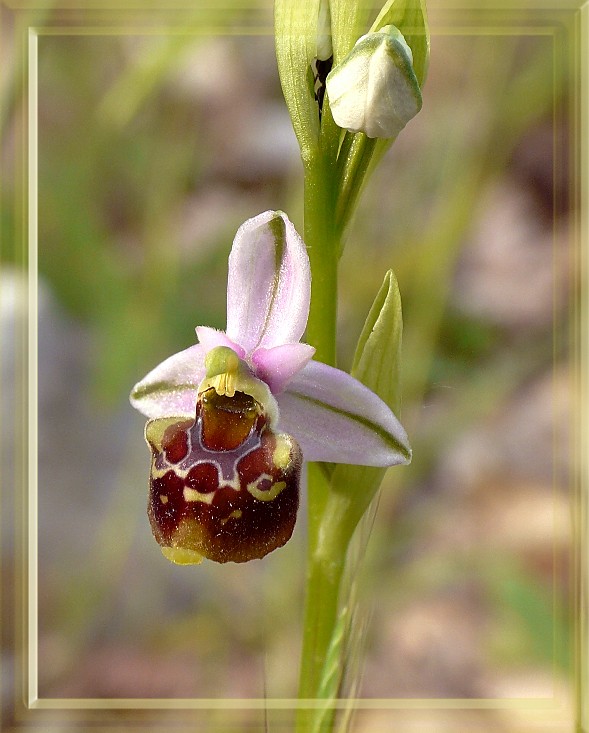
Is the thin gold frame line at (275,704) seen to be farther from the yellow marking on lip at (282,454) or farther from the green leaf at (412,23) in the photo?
the green leaf at (412,23)

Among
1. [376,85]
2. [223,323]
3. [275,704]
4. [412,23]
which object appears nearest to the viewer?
[376,85]

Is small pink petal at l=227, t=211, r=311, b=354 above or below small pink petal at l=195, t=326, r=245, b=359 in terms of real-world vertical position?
above

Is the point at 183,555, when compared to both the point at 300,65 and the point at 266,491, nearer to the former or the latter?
the point at 266,491

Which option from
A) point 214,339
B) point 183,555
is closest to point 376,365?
point 214,339

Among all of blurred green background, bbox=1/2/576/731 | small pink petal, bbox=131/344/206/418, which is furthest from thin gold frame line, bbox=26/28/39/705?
small pink petal, bbox=131/344/206/418

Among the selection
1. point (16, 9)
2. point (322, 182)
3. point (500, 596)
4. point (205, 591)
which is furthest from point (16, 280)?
point (500, 596)

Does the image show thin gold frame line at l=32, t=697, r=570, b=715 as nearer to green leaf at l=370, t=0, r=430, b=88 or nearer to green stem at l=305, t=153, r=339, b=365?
green stem at l=305, t=153, r=339, b=365
